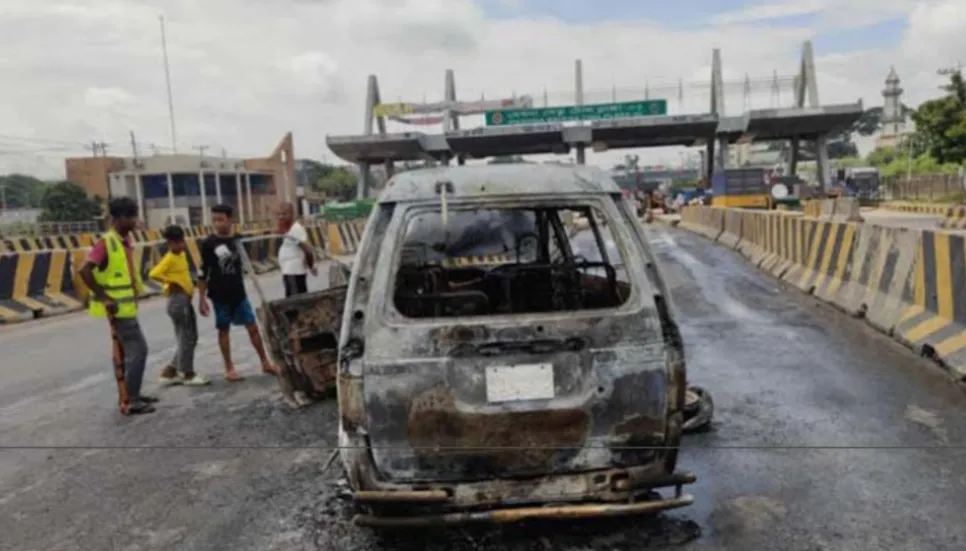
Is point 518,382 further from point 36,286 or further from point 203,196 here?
point 203,196

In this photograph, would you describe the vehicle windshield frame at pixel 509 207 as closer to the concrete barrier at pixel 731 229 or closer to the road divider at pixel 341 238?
the concrete barrier at pixel 731 229

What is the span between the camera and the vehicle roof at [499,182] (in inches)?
144

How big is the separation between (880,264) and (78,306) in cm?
1222

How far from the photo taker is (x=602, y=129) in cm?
5091

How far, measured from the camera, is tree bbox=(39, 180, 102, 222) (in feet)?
201

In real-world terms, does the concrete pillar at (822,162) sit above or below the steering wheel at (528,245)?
above

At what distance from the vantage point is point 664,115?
51344mm

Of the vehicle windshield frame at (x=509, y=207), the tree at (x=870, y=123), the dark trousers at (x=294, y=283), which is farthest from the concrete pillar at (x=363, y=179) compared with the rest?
the tree at (x=870, y=123)

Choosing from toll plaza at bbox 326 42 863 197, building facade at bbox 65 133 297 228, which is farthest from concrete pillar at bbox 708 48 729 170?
building facade at bbox 65 133 297 228

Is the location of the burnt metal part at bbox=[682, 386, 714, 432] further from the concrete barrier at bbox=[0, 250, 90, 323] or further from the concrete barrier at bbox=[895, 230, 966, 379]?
the concrete barrier at bbox=[0, 250, 90, 323]

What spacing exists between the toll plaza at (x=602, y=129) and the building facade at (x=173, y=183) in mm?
17679

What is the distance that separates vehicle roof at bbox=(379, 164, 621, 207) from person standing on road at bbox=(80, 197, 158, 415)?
3.31m

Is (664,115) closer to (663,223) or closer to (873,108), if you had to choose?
(663,223)

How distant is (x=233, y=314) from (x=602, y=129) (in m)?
45.6
